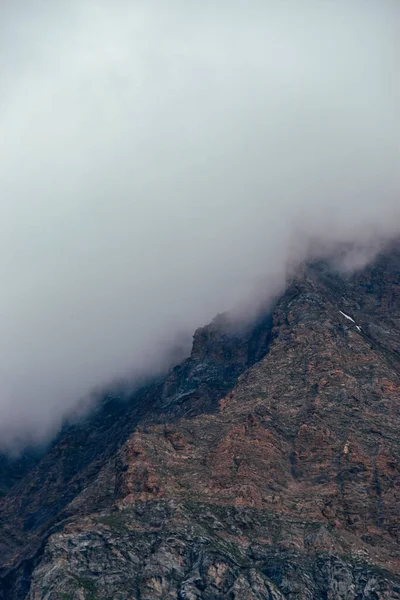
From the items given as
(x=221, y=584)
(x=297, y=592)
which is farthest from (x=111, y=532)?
(x=297, y=592)

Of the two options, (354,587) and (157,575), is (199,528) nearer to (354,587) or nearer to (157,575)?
(157,575)

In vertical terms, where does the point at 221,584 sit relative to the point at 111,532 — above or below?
below

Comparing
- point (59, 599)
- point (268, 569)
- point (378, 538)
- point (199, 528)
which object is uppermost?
point (59, 599)

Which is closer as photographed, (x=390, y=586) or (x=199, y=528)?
(x=390, y=586)

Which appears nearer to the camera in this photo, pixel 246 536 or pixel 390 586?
pixel 390 586

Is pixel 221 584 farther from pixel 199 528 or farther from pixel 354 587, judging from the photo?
pixel 354 587

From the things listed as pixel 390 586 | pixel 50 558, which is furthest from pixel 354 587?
pixel 50 558

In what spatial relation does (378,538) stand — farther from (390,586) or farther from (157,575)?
(157,575)

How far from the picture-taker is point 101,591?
184 m

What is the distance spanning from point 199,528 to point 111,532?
22200 mm

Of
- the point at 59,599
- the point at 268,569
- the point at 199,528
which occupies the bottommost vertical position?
the point at 268,569

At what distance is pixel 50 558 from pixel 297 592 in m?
60.7

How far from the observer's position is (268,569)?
190 m

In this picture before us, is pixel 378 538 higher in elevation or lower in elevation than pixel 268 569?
lower
